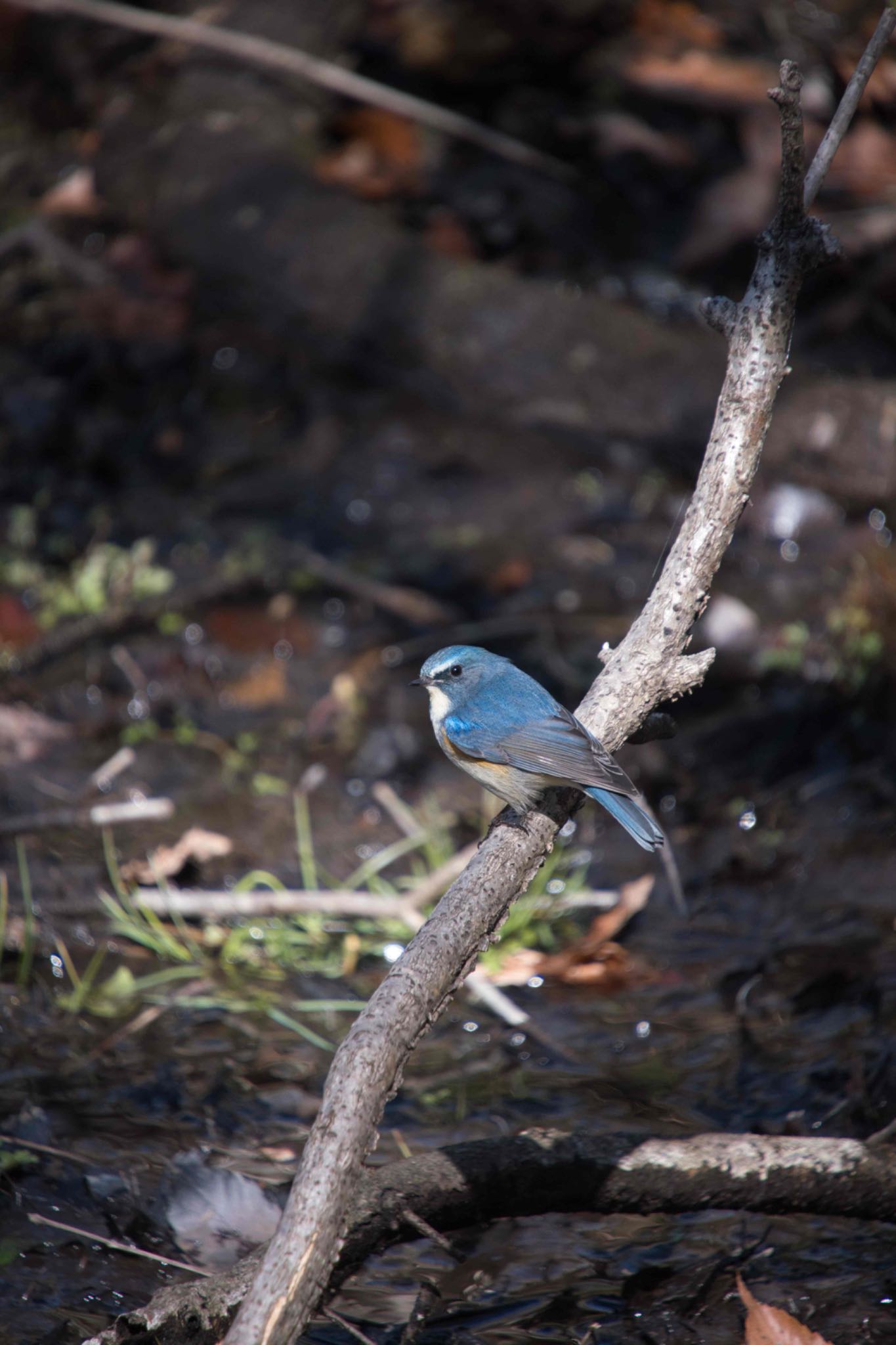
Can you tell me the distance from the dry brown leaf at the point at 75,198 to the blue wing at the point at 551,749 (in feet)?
20.0

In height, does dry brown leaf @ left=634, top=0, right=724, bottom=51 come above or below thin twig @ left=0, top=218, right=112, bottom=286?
above

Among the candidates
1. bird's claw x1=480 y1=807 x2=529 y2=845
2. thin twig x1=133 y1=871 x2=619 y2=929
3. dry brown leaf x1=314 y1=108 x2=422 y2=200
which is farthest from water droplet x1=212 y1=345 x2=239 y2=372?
bird's claw x1=480 y1=807 x2=529 y2=845

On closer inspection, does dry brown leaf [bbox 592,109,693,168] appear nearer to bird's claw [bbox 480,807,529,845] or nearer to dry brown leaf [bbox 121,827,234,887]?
dry brown leaf [bbox 121,827,234,887]

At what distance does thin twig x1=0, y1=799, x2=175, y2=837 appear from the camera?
14.7 feet

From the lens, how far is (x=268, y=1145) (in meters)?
3.38

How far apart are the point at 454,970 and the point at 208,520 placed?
5004 mm

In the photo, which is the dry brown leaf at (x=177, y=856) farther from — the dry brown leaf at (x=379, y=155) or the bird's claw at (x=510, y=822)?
the dry brown leaf at (x=379, y=155)

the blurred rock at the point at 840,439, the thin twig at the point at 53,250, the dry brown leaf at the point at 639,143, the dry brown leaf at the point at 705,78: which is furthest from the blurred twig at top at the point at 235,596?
the dry brown leaf at the point at 705,78

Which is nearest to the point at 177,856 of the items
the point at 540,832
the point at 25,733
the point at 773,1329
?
Result: the point at 25,733

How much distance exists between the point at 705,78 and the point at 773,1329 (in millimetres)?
7297

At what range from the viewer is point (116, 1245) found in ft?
9.32

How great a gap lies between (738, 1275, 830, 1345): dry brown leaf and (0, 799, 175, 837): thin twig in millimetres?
2871

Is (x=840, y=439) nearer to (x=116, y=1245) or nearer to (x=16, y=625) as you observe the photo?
(x=16, y=625)

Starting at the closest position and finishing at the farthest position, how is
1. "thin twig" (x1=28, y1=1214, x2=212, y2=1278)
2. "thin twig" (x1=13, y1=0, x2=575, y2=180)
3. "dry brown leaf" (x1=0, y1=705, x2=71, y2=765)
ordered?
"thin twig" (x1=28, y1=1214, x2=212, y2=1278)
"dry brown leaf" (x1=0, y1=705, x2=71, y2=765)
"thin twig" (x1=13, y1=0, x2=575, y2=180)
